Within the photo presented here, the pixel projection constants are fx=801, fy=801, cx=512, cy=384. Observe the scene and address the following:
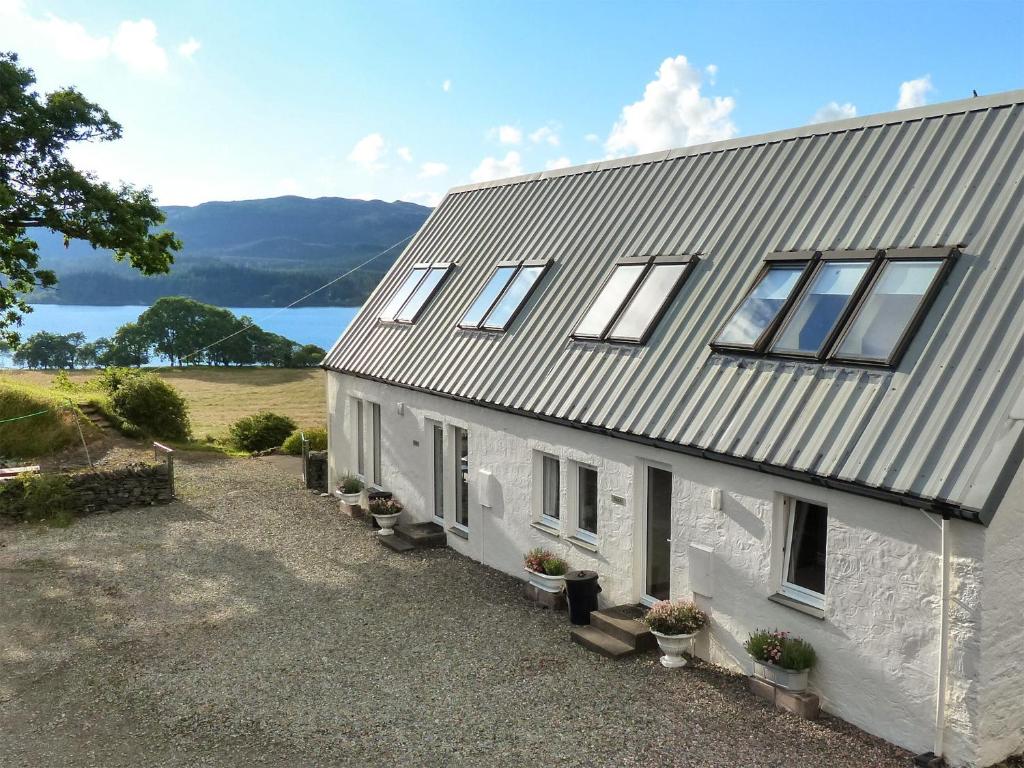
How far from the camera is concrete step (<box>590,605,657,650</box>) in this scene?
34.6 ft

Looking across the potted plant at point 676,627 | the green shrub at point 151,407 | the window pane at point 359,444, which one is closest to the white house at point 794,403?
the potted plant at point 676,627

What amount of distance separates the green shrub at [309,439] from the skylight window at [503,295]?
40.1 ft

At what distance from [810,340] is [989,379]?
2.17 meters

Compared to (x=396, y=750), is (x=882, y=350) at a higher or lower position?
higher

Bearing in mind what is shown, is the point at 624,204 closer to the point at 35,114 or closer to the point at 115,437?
the point at 35,114

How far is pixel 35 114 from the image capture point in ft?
57.2

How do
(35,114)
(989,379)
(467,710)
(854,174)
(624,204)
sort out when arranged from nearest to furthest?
(989,379) → (467,710) → (854,174) → (624,204) → (35,114)

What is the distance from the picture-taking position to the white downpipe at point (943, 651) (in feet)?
24.1

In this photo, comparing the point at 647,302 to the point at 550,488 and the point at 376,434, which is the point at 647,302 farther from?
the point at 376,434

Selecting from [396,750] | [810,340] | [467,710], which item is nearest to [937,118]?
[810,340]

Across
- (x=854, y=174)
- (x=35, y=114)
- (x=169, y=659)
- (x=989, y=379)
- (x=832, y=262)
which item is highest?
(x=35, y=114)

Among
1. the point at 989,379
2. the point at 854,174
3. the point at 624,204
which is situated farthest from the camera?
the point at 624,204

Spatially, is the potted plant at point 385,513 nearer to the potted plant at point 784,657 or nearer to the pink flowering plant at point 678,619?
the pink flowering plant at point 678,619

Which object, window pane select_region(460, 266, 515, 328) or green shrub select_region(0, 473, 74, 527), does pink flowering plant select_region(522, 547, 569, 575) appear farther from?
green shrub select_region(0, 473, 74, 527)
